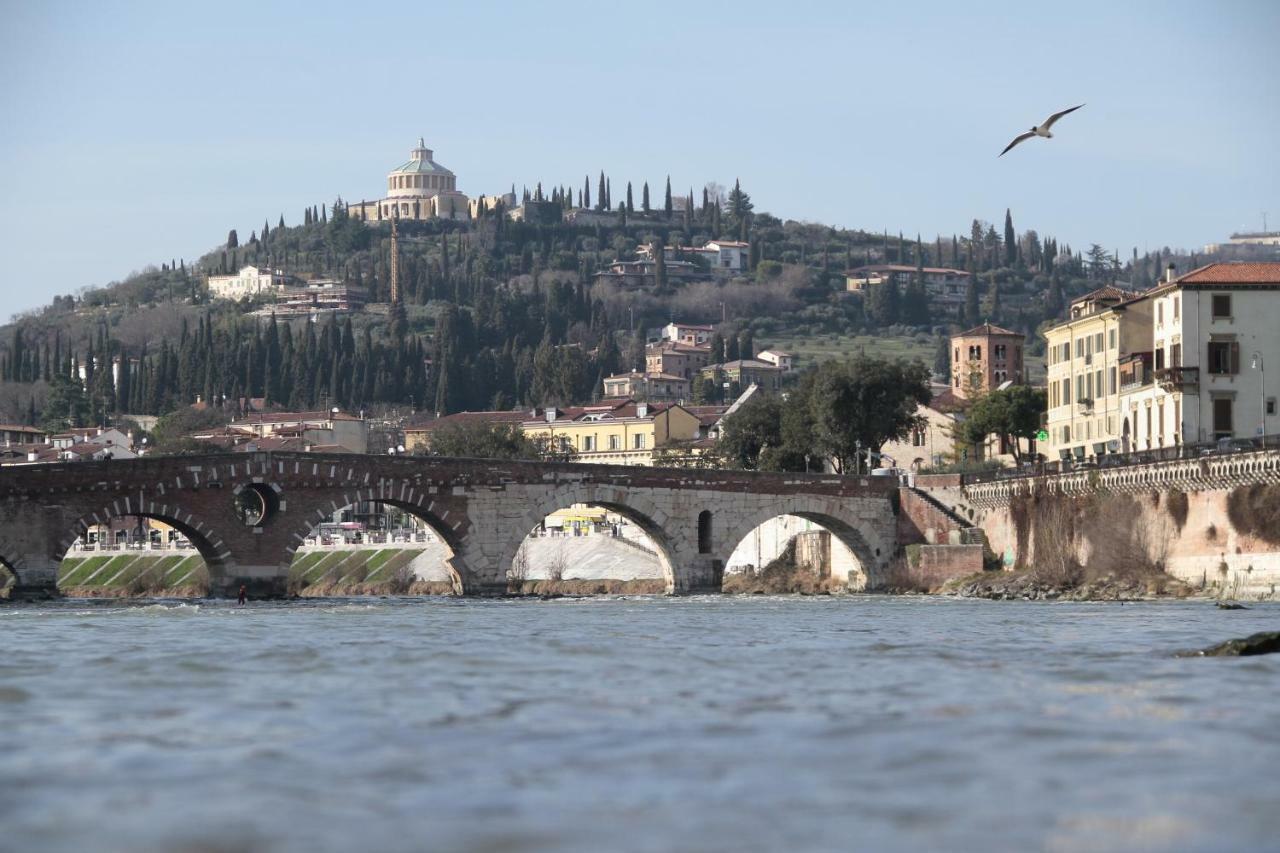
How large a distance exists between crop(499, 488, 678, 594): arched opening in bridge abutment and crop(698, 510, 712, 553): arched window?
1.38m

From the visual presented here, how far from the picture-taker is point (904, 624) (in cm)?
4216

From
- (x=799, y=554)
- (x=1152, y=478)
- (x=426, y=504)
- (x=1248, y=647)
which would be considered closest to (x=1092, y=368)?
(x=799, y=554)

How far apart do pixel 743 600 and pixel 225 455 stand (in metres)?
16.6

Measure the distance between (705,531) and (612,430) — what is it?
62.2 meters

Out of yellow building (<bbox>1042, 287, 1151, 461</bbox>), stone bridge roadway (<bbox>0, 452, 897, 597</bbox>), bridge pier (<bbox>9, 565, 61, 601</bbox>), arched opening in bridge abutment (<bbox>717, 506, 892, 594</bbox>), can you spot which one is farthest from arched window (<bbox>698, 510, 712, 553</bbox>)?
bridge pier (<bbox>9, 565, 61, 601</bbox>)

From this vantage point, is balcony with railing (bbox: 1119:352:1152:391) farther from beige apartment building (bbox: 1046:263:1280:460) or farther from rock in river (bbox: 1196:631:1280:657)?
rock in river (bbox: 1196:631:1280:657)

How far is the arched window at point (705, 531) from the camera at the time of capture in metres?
73.0

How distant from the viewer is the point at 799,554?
3123 inches

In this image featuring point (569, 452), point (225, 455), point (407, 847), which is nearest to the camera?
point (407, 847)

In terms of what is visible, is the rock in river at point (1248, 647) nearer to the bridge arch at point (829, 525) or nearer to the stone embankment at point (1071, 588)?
the stone embankment at point (1071, 588)

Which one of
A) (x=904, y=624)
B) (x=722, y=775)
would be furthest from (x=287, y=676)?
(x=904, y=624)

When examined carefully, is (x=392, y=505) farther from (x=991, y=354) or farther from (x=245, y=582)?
(x=991, y=354)

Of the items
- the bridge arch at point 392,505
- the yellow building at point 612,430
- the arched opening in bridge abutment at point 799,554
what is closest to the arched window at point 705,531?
the arched opening in bridge abutment at point 799,554

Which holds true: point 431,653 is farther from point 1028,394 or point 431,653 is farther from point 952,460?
point 952,460
